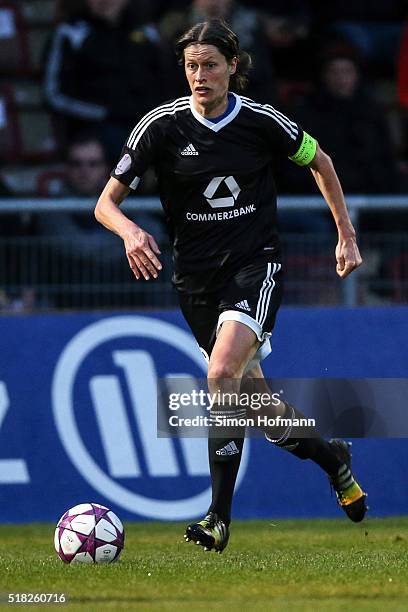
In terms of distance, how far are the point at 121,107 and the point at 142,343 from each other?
10.1 ft

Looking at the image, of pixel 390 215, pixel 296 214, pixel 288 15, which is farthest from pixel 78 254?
pixel 288 15

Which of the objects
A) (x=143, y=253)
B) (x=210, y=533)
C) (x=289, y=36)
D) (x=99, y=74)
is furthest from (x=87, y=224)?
(x=289, y=36)

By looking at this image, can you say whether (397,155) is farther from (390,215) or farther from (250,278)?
(250,278)

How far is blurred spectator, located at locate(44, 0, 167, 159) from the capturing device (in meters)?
12.6

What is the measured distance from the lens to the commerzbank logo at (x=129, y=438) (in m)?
10.1

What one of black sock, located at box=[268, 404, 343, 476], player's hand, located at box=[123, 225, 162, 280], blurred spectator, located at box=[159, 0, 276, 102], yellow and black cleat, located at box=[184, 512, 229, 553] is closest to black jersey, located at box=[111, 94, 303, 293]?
player's hand, located at box=[123, 225, 162, 280]

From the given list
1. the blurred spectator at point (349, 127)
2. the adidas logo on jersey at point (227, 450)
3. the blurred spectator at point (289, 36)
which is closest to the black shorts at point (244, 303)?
the adidas logo on jersey at point (227, 450)

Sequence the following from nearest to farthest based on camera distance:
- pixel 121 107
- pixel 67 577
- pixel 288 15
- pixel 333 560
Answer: pixel 67 577
pixel 333 560
pixel 121 107
pixel 288 15

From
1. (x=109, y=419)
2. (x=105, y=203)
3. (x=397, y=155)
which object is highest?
(x=105, y=203)

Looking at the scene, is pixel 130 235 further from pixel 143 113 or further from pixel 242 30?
pixel 242 30

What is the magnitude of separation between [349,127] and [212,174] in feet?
17.5

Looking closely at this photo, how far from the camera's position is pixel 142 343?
33.6 feet

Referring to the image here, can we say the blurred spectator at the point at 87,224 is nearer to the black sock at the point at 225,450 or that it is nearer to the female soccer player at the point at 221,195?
the female soccer player at the point at 221,195

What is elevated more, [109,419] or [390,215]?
[390,215]
